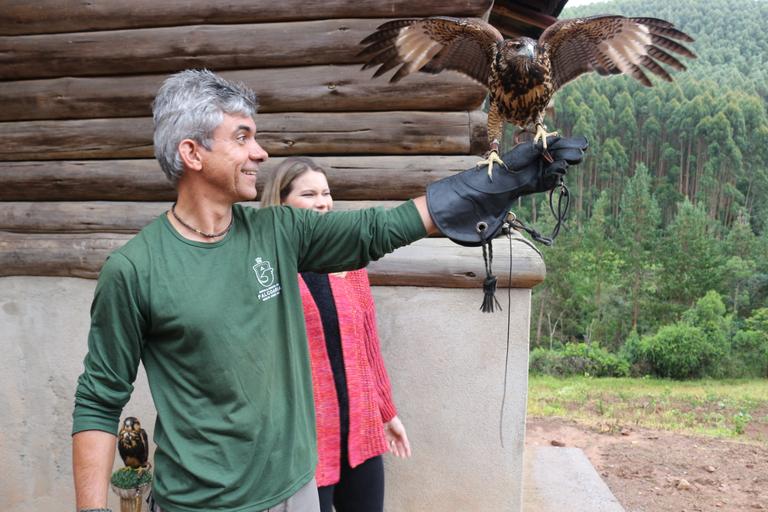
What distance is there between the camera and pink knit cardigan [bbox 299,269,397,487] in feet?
7.32

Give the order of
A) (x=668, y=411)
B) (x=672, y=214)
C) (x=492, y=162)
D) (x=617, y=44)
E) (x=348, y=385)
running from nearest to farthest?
1. (x=492, y=162)
2. (x=348, y=385)
3. (x=617, y=44)
4. (x=668, y=411)
5. (x=672, y=214)

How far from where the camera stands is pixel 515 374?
3139 mm

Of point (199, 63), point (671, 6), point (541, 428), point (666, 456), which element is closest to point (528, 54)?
point (199, 63)

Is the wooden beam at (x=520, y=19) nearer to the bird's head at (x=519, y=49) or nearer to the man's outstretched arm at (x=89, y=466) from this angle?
the bird's head at (x=519, y=49)

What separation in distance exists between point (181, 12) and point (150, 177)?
91 cm

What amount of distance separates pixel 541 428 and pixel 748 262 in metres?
46.2

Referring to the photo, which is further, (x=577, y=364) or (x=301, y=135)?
(x=577, y=364)

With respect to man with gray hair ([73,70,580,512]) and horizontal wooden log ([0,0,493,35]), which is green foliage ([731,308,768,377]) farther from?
man with gray hair ([73,70,580,512])

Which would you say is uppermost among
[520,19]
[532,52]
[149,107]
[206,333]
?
[520,19]

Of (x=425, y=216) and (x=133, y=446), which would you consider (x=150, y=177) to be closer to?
(x=133, y=446)

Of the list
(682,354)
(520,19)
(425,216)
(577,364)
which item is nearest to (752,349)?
(682,354)

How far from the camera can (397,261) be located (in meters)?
3.19

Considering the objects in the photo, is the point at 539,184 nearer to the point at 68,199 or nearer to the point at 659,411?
the point at 68,199

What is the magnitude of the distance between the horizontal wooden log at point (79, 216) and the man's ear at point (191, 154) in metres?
1.88
